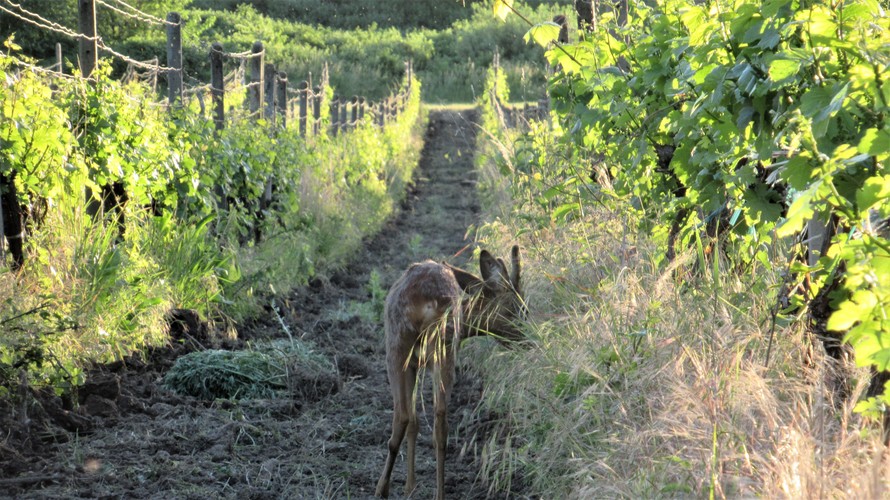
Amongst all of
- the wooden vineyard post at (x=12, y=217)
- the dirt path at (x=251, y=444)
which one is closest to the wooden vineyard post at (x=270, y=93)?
the dirt path at (x=251, y=444)

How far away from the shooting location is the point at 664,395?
4.38 meters

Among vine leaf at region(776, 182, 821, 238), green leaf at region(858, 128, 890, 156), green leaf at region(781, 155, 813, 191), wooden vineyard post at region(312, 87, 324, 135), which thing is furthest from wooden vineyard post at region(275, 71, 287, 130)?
vine leaf at region(776, 182, 821, 238)

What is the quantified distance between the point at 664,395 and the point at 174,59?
738cm

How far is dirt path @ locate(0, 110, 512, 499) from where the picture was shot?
5.21 meters

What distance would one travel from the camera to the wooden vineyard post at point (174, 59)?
33.3 ft

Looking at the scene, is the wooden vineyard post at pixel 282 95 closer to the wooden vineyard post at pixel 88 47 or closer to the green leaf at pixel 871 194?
the wooden vineyard post at pixel 88 47

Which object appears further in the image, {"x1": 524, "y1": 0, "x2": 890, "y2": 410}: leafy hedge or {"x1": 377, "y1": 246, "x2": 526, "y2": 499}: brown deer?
{"x1": 377, "y1": 246, "x2": 526, "y2": 499}: brown deer

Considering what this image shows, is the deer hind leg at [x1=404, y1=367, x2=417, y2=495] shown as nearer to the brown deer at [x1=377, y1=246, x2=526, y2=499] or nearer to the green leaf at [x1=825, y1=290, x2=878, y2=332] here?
the brown deer at [x1=377, y1=246, x2=526, y2=499]

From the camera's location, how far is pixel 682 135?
5.64 m

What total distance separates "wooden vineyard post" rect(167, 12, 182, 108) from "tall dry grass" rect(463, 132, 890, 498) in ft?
15.7

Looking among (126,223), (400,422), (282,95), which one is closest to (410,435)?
(400,422)

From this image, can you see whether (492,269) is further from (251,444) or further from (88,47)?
(88,47)

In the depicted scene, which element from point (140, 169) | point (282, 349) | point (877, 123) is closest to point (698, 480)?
point (877, 123)

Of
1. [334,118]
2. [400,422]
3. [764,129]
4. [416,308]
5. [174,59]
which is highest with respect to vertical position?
[764,129]
